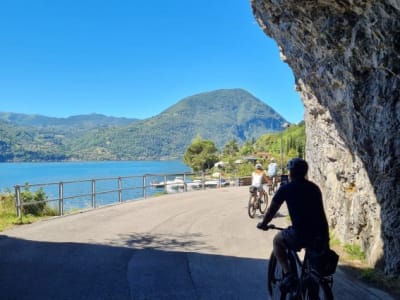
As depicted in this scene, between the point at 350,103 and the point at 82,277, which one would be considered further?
the point at 350,103

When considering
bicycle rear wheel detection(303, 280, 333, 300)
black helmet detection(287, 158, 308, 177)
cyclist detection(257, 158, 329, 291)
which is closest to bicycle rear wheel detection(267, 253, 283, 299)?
cyclist detection(257, 158, 329, 291)

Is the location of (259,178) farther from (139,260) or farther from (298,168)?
(298,168)

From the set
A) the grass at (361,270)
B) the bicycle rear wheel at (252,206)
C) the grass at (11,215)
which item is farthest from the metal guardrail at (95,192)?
the grass at (361,270)

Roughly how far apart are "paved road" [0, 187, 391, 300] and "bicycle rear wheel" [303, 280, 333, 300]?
5.06 ft

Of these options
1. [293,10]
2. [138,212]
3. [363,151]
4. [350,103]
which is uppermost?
[293,10]

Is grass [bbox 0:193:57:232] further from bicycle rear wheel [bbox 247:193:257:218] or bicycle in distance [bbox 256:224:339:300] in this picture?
bicycle in distance [bbox 256:224:339:300]

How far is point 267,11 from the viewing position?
9898 mm

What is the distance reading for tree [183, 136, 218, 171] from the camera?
96688 mm

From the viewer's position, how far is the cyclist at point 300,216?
4.35 metres

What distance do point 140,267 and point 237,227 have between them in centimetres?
512

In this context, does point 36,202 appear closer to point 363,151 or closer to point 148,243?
point 148,243

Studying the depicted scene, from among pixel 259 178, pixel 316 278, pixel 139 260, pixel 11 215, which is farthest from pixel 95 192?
pixel 316 278

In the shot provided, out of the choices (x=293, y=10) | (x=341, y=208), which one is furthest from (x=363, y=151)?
(x=293, y=10)

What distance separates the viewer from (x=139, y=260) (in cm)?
779
